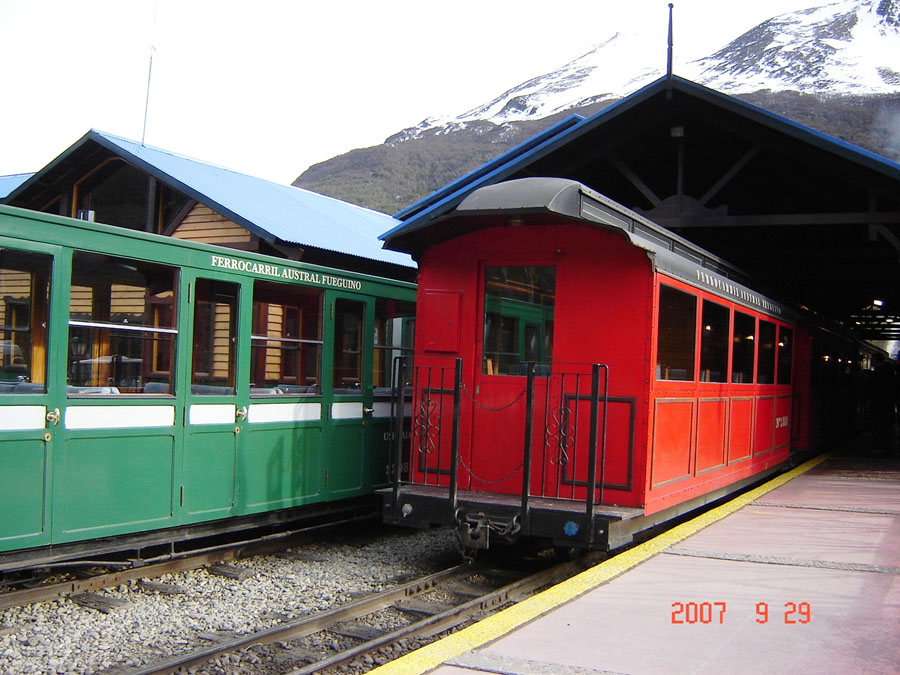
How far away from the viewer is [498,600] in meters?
5.98

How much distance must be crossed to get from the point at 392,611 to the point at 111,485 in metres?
2.15

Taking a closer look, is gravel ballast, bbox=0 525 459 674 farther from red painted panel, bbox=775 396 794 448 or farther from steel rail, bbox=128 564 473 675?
red painted panel, bbox=775 396 794 448

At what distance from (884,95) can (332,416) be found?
108 meters

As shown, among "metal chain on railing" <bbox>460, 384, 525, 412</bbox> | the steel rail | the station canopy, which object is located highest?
the station canopy

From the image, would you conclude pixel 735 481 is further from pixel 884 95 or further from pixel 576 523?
pixel 884 95

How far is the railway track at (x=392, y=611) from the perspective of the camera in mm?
4656

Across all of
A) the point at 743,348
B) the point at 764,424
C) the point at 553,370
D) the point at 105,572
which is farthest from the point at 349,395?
the point at 764,424

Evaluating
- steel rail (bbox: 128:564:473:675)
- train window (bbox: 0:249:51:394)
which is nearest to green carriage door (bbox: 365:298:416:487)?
steel rail (bbox: 128:564:473:675)

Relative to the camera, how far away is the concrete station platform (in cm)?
400

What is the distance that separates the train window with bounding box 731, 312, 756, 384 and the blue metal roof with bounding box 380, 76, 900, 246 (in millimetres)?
2356

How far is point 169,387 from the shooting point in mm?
6426

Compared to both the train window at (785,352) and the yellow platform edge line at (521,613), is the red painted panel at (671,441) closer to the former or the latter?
the yellow platform edge line at (521,613)

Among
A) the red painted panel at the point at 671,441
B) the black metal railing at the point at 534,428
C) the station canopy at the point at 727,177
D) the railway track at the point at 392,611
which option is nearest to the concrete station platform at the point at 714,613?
A: the red painted panel at the point at 671,441

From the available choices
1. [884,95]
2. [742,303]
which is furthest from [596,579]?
[884,95]
